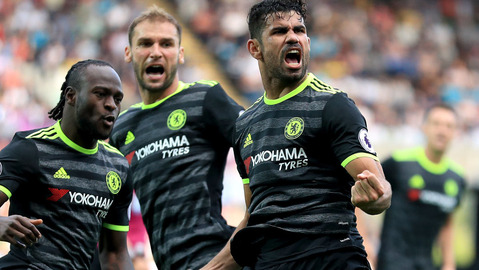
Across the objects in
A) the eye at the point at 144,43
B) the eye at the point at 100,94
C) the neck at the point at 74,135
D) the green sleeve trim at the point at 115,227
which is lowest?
the green sleeve trim at the point at 115,227

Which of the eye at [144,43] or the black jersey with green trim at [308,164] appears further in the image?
the eye at [144,43]

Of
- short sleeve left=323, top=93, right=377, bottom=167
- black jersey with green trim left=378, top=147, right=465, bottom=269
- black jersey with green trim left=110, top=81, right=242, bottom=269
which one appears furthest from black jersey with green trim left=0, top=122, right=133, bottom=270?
black jersey with green trim left=378, top=147, right=465, bottom=269

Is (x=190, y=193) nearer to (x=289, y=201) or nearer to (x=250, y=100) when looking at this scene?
(x=289, y=201)

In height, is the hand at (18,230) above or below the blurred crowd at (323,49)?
below

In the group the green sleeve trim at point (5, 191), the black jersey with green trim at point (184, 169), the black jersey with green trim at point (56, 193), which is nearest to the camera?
the green sleeve trim at point (5, 191)

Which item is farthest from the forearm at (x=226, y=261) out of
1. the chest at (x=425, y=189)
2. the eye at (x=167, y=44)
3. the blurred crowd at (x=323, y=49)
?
the blurred crowd at (x=323, y=49)

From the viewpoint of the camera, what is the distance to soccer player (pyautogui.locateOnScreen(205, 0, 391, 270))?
427 cm

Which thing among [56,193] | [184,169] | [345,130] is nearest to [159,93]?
[184,169]

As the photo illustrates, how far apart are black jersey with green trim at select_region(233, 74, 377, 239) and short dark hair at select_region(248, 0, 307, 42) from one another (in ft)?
1.55

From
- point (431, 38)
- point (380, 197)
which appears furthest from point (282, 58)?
point (431, 38)

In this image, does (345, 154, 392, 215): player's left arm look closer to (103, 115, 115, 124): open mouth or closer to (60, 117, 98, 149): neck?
(103, 115, 115, 124): open mouth

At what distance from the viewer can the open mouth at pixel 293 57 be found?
15.2 feet

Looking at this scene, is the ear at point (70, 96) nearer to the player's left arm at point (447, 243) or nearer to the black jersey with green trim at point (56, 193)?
the black jersey with green trim at point (56, 193)

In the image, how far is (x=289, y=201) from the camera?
174 inches
